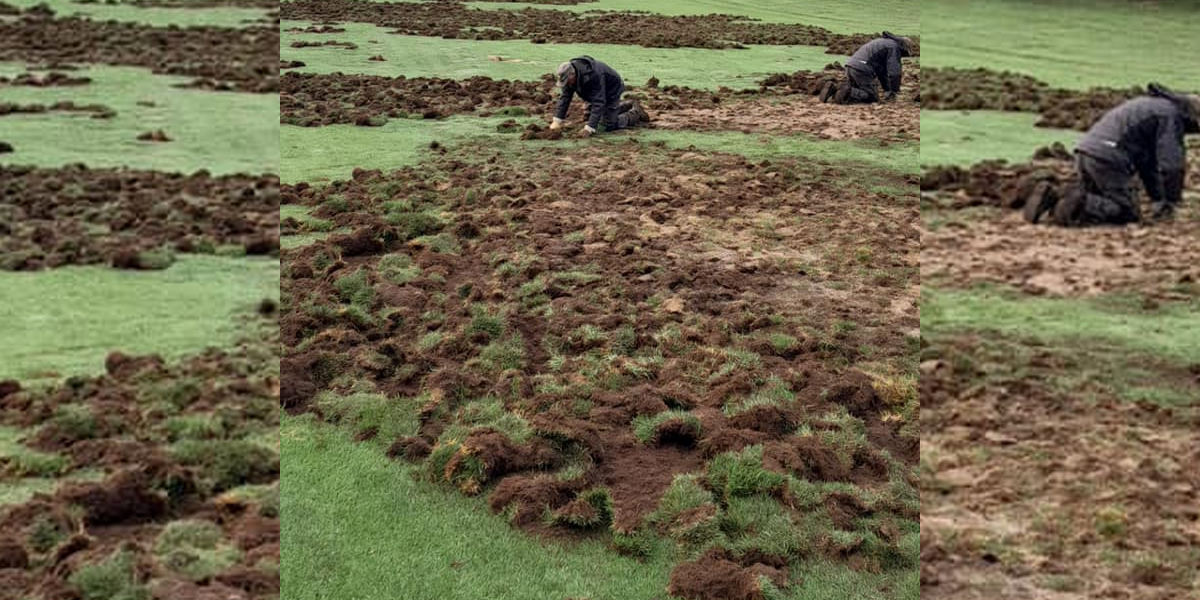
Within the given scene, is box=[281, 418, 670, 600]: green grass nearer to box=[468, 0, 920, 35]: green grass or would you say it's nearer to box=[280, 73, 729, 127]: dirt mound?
box=[280, 73, 729, 127]: dirt mound

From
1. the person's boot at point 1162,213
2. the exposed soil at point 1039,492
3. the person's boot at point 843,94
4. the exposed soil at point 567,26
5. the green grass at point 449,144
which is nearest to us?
the exposed soil at point 1039,492

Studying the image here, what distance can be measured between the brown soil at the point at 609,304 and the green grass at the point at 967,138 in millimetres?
2239

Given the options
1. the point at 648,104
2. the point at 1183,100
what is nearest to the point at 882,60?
the point at 648,104

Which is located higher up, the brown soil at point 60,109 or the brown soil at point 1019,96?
the brown soil at point 1019,96

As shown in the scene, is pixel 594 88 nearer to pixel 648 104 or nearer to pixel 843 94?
pixel 648 104

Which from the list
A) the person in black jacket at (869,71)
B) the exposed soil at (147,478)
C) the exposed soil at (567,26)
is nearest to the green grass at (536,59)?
the exposed soil at (567,26)

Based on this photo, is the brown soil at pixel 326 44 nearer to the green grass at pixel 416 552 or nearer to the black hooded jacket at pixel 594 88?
the black hooded jacket at pixel 594 88

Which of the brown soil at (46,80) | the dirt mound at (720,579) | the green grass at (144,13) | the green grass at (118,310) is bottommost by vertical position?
the dirt mound at (720,579)

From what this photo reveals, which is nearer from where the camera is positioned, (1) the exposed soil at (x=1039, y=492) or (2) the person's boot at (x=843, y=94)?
(1) the exposed soil at (x=1039, y=492)

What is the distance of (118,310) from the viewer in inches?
325

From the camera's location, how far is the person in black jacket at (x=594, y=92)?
14.4 meters

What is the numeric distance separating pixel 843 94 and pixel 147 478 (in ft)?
45.1

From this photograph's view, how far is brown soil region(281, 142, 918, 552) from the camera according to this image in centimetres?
601

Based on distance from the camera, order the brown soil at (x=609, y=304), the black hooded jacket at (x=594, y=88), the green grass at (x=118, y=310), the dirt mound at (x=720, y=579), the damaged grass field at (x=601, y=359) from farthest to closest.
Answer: the black hooded jacket at (x=594, y=88), the green grass at (x=118, y=310), the brown soil at (x=609, y=304), the damaged grass field at (x=601, y=359), the dirt mound at (x=720, y=579)
